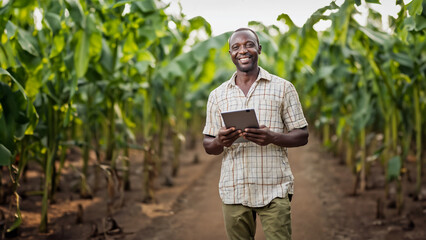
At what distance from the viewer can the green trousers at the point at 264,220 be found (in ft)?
6.22

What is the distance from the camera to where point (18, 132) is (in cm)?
290

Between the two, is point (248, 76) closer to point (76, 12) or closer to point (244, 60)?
point (244, 60)

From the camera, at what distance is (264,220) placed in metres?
1.94

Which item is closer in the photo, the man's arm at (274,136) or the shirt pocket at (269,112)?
the man's arm at (274,136)

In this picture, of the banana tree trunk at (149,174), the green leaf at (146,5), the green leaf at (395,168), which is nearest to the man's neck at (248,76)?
the green leaf at (146,5)

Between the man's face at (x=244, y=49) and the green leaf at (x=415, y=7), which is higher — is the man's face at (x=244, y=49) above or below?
below

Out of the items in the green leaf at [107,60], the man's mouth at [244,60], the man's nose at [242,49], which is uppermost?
the green leaf at [107,60]

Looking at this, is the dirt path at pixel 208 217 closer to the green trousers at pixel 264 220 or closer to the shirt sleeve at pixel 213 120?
the green trousers at pixel 264 220

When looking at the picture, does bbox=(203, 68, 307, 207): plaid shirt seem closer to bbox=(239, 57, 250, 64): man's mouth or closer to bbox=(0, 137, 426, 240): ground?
bbox=(239, 57, 250, 64): man's mouth

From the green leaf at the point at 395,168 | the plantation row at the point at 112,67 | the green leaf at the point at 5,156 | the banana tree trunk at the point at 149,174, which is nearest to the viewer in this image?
the green leaf at the point at 5,156

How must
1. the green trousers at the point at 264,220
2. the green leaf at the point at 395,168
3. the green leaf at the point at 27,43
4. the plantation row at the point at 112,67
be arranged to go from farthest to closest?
the green leaf at the point at 395,168, the green leaf at the point at 27,43, the plantation row at the point at 112,67, the green trousers at the point at 264,220

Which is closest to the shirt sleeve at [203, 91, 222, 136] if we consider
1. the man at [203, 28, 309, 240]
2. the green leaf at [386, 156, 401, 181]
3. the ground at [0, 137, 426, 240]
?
the man at [203, 28, 309, 240]

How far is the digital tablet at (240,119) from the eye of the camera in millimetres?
1728

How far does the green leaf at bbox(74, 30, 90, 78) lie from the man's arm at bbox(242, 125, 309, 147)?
1634 millimetres
